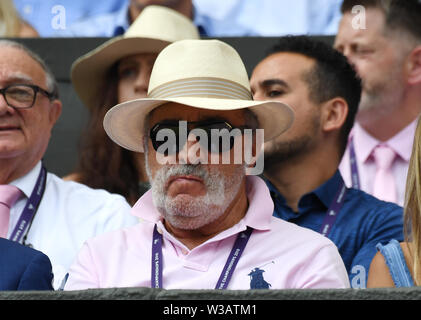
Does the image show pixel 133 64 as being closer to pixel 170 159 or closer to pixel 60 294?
pixel 170 159

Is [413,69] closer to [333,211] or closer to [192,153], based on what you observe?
[333,211]

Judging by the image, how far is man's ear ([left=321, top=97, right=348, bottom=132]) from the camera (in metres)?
3.78

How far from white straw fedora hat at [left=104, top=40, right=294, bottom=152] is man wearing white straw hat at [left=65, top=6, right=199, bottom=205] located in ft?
3.62

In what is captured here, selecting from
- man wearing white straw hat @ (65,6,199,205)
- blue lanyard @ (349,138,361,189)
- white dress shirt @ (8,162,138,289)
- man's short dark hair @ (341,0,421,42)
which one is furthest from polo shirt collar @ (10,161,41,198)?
man's short dark hair @ (341,0,421,42)

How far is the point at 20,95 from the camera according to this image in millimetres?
3492

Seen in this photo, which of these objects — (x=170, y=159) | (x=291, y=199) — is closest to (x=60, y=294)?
(x=170, y=159)

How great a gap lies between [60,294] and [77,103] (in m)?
3.19

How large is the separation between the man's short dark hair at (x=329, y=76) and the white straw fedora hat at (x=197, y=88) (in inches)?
34.3

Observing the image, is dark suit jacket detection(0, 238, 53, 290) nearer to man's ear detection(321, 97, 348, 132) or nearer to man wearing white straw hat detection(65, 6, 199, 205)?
man wearing white straw hat detection(65, 6, 199, 205)

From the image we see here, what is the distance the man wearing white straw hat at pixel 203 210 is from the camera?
8.36 feet

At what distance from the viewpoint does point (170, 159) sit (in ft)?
8.86

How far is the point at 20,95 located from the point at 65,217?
56 cm

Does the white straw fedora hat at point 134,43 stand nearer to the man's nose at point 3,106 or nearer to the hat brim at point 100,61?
the hat brim at point 100,61

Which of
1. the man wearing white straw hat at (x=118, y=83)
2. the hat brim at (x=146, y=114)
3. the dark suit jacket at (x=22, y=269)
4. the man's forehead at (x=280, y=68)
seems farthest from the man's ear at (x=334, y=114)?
the dark suit jacket at (x=22, y=269)
